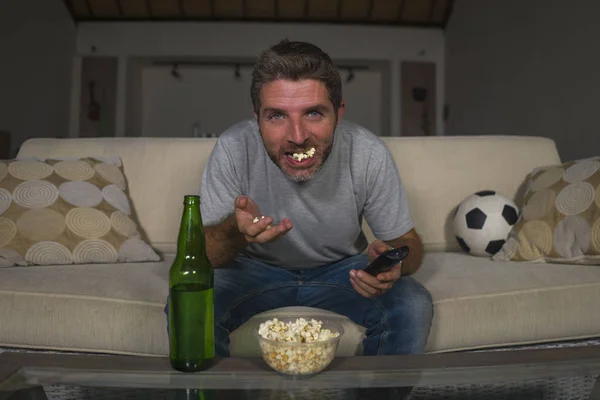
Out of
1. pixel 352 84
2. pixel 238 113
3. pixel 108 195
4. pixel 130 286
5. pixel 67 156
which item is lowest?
pixel 130 286

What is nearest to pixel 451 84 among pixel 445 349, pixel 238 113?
pixel 238 113

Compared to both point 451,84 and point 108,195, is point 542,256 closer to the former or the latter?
point 108,195

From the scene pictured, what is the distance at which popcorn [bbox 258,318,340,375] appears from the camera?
0.76 metres

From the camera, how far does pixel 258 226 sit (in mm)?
914

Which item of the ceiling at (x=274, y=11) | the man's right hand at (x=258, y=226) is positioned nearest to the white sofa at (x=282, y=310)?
the man's right hand at (x=258, y=226)

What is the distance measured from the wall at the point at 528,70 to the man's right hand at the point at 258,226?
8.52 ft

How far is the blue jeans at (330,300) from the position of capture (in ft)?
3.70

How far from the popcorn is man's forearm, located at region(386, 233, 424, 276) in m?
0.52

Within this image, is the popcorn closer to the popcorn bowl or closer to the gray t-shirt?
the popcorn bowl

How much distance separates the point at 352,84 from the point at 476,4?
192cm

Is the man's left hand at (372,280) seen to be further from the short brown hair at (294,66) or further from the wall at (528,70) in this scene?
the wall at (528,70)

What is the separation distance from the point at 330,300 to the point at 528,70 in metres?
3.30

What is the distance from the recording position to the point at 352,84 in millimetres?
6539

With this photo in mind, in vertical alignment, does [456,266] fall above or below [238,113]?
below
